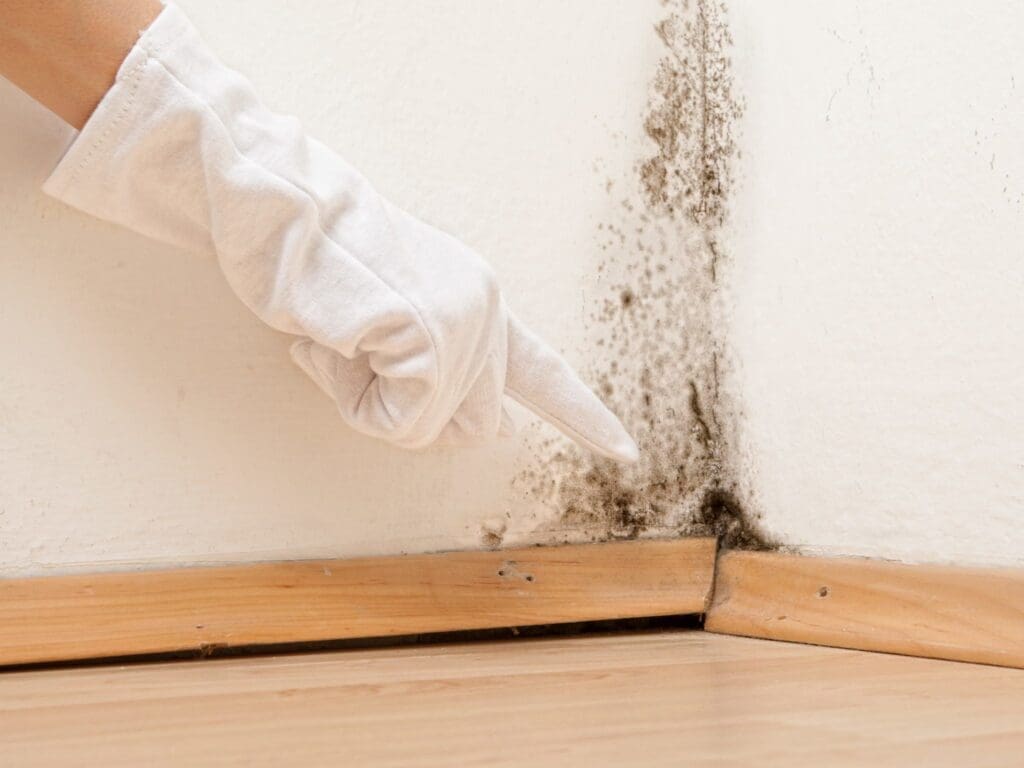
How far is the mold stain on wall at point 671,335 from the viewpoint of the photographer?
3.40ft

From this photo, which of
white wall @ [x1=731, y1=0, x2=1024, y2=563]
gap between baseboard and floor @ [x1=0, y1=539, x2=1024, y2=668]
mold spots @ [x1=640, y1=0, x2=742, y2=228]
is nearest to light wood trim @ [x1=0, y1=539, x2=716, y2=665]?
gap between baseboard and floor @ [x1=0, y1=539, x2=1024, y2=668]

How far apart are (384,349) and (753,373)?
1.54 ft

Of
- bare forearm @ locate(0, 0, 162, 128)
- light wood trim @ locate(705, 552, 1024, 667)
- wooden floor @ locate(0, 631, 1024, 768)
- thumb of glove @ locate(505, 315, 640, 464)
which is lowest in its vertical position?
wooden floor @ locate(0, 631, 1024, 768)

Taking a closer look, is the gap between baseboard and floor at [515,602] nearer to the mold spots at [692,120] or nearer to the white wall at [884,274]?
the white wall at [884,274]

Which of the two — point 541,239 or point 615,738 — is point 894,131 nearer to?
point 541,239

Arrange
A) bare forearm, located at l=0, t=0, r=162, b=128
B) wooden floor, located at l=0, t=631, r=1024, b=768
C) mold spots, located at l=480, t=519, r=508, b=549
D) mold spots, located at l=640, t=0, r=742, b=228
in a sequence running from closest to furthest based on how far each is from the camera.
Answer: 1. wooden floor, located at l=0, t=631, r=1024, b=768
2. bare forearm, located at l=0, t=0, r=162, b=128
3. mold spots, located at l=480, t=519, r=508, b=549
4. mold spots, located at l=640, t=0, r=742, b=228

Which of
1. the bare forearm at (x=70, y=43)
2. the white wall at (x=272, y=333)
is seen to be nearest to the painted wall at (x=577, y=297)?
the white wall at (x=272, y=333)

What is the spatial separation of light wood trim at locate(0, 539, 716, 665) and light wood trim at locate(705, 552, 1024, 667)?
0.17 ft

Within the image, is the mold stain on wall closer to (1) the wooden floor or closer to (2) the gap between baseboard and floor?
(2) the gap between baseboard and floor

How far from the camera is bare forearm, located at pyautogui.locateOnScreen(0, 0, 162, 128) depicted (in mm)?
692

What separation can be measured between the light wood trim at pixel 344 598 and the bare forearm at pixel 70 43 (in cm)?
38

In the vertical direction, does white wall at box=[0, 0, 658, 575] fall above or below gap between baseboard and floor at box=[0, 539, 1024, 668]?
above

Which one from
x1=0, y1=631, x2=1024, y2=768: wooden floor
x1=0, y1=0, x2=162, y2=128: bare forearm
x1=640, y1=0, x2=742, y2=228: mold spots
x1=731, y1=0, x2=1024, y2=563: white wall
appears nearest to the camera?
x1=0, y1=631, x2=1024, y2=768: wooden floor

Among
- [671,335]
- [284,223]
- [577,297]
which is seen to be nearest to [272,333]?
[284,223]
